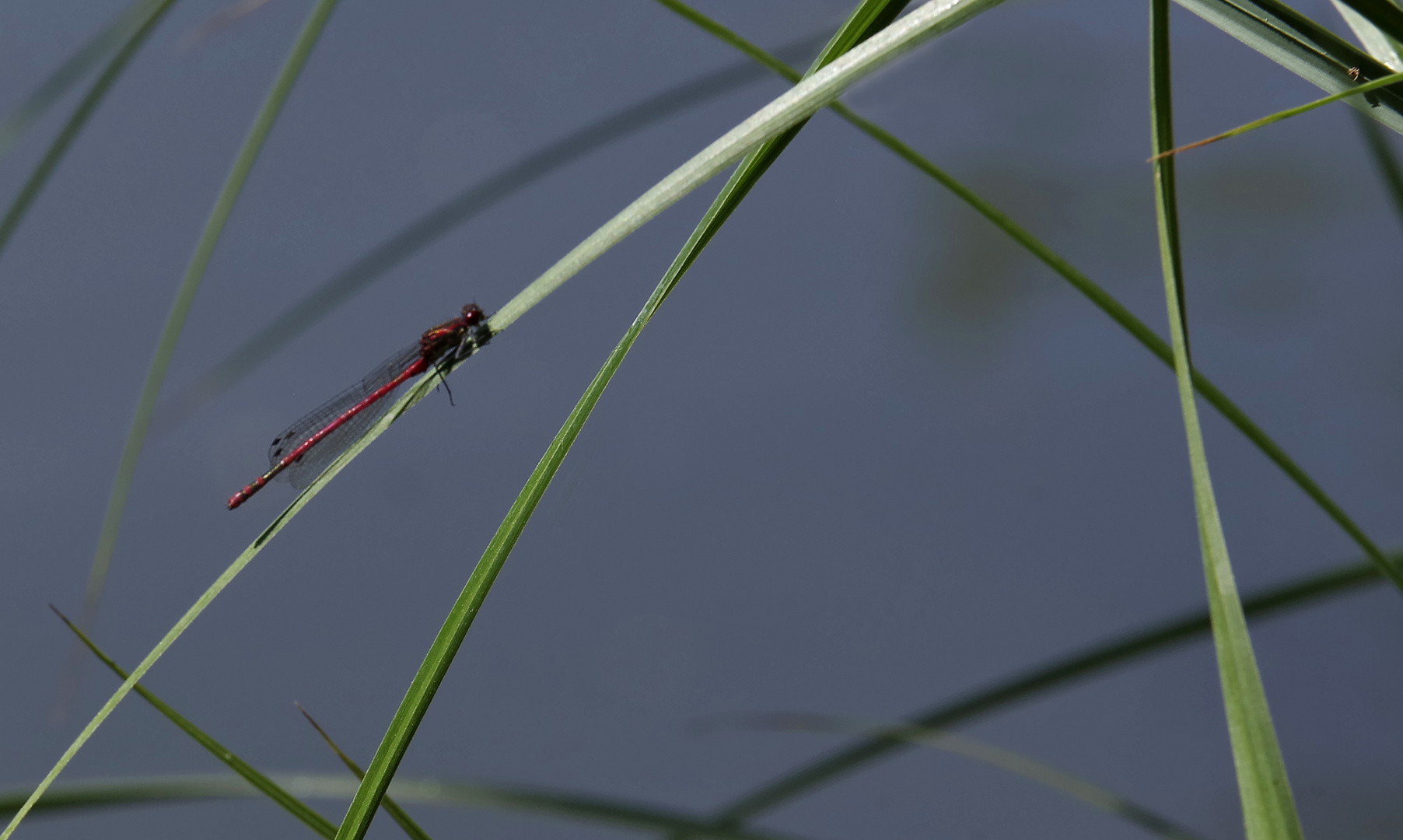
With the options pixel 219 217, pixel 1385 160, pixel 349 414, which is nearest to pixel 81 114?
pixel 219 217

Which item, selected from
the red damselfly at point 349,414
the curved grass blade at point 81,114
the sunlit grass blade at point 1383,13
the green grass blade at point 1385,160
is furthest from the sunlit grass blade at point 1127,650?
the curved grass blade at point 81,114

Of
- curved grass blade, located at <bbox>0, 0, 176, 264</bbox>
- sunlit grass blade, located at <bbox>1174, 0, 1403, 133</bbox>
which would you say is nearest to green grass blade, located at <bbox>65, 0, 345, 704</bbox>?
curved grass blade, located at <bbox>0, 0, 176, 264</bbox>

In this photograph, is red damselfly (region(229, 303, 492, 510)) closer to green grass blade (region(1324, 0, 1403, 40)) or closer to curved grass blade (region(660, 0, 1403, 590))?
curved grass blade (region(660, 0, 1403, 590))

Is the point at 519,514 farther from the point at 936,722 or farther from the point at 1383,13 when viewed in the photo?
the point at 936,722

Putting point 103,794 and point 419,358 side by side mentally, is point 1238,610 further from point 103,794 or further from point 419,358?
point 419,358

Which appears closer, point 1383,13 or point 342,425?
point 1383,13

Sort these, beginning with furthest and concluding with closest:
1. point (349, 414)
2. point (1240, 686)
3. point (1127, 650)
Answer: point (349, 414) < point (1127, 650) < point (1240, 686)

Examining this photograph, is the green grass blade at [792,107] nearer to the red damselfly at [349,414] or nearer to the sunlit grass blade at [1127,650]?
the sunlit grass blade at [1127,650]
